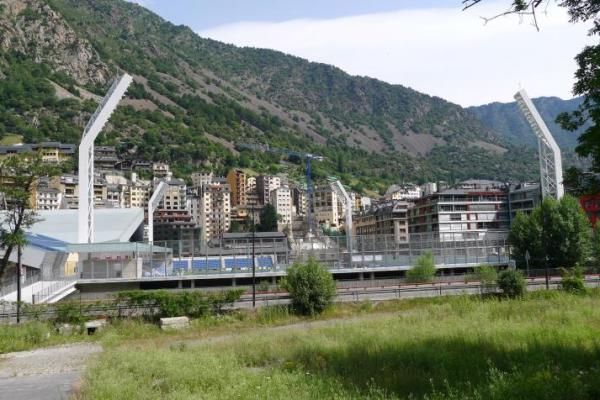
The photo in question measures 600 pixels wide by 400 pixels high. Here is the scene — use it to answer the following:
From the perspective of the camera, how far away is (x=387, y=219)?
13875 centimetres

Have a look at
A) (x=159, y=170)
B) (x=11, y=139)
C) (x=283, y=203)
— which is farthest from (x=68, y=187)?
(x=283, y=203)

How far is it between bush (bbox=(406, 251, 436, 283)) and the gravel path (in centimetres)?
3464

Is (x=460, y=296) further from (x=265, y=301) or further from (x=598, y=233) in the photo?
(x=598, y=233)

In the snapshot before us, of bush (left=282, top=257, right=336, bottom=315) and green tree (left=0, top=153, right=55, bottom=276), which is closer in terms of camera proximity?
green tree (left=0, top=153, right=55, bottom=276)

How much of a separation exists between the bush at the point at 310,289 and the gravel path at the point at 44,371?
10.8 m

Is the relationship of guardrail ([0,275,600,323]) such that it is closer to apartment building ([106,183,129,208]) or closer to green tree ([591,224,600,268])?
green tree ([591,224,600,268])

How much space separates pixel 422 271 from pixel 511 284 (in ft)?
65.1

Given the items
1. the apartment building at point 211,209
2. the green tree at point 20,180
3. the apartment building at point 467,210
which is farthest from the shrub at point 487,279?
the apartment building at point 211,209

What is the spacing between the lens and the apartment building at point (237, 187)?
627 feet

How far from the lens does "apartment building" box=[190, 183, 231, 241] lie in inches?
6762

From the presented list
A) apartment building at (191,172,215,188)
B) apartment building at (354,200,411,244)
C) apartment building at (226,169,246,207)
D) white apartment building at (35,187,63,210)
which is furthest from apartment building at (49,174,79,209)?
apartment building at (354,200,411,244)

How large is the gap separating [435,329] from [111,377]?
10739 mm

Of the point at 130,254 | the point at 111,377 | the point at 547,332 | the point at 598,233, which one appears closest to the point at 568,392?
the point at 547,332

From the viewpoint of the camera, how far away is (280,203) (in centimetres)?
18888
